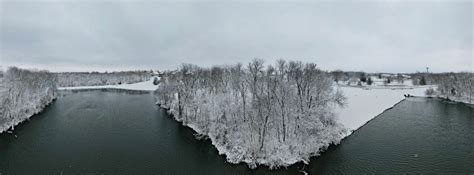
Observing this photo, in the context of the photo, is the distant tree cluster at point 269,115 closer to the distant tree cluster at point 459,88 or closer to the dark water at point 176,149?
the dark water at point 176,149

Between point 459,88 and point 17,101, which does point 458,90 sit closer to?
point 459,88

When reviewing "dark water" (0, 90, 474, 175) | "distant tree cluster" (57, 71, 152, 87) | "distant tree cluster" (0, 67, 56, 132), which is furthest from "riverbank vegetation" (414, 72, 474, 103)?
"distant tree cluster" (57, 71, 152, 87)

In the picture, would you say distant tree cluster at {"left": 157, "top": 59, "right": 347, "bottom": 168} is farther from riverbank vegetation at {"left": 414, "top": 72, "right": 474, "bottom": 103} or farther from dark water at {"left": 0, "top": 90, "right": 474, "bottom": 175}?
riverbank vegetation at {"left": 414, "top": 72, "right": 474, "bottom": 103}

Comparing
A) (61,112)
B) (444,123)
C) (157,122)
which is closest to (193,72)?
(157,122)

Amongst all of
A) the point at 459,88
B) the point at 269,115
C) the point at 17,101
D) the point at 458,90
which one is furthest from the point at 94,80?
the point at 459,88

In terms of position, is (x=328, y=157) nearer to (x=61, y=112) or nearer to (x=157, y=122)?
(x=157, y=122)

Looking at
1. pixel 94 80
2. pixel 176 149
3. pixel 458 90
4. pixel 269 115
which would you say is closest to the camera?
pixel 269 115

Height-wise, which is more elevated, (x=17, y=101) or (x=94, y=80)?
(x=94, y=80)
